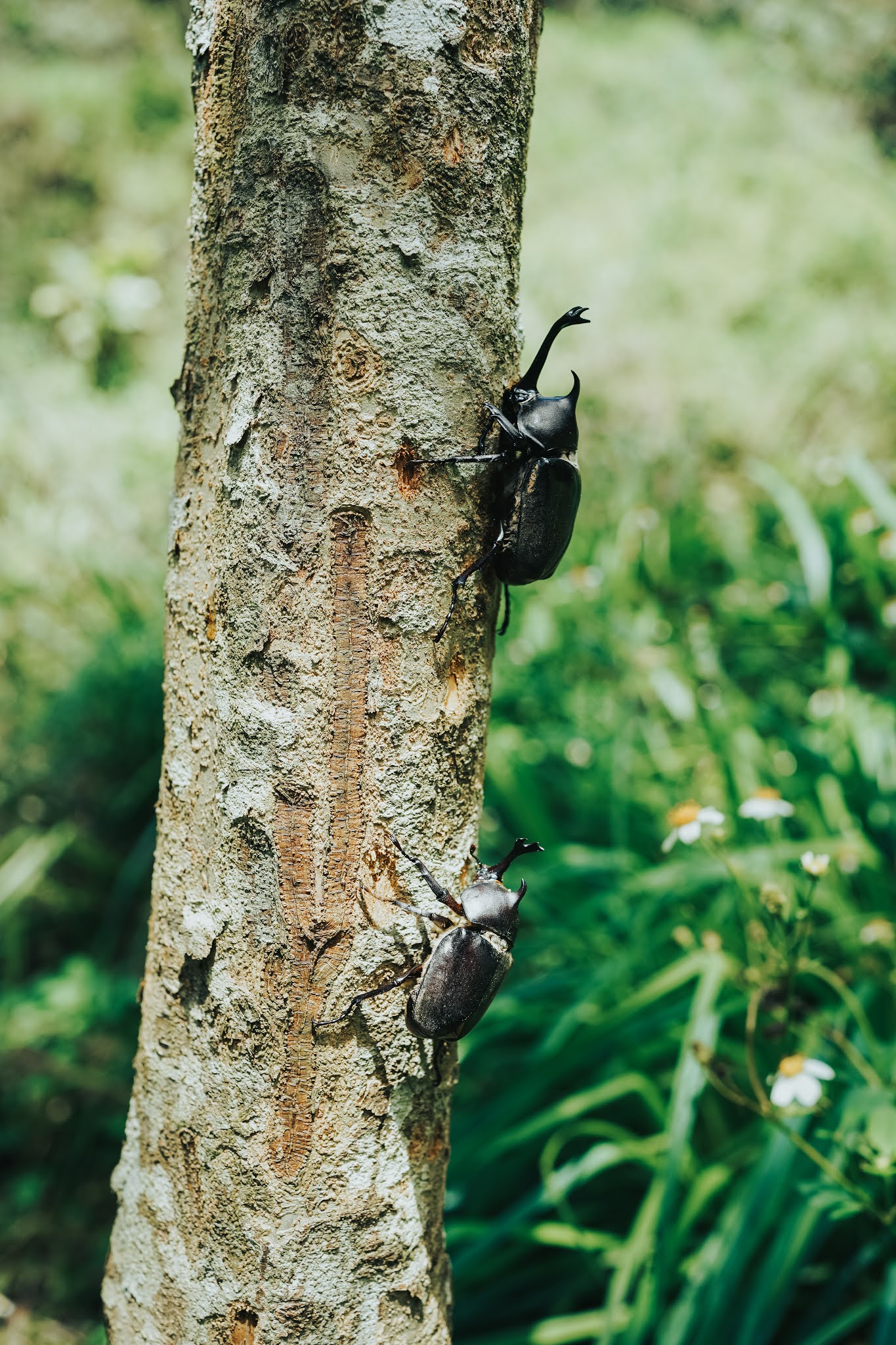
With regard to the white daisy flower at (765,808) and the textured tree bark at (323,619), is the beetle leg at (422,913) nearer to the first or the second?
the textured tree bark at (323,619)

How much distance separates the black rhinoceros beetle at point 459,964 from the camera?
2.68 ft

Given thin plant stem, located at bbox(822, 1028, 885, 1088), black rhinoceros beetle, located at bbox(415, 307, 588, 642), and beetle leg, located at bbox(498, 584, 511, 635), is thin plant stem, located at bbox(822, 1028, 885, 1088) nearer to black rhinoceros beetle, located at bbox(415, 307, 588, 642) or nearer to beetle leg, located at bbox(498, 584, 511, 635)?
beetle leg, located at bbox(498, 584, 511, 635)

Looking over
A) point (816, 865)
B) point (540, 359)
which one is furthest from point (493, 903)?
point (816, 865)

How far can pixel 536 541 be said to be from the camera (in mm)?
880

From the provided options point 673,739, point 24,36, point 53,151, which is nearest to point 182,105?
point 53,151

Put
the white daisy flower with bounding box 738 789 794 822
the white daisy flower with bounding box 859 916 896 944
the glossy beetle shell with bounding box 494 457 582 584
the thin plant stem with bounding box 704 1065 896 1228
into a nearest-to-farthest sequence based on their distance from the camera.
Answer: the glossy beetle shell with bounding box 494 457 582 584, the thin plant stem with bounding box 704 1065 896 1228, the white daisy flower with bounding box 738 789 794 822, the white daisy flower with bounding box 859 916 896 944

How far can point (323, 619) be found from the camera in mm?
792

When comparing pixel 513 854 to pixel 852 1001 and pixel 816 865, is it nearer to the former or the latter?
pixel 816 865

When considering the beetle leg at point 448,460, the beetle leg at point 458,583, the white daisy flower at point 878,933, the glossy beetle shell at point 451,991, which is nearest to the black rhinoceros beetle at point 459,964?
the glossy beetle shell at point 451,991

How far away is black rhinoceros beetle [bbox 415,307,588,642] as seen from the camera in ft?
2.76

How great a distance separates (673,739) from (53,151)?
21.8 ft

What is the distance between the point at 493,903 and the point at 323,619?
0.33 meters

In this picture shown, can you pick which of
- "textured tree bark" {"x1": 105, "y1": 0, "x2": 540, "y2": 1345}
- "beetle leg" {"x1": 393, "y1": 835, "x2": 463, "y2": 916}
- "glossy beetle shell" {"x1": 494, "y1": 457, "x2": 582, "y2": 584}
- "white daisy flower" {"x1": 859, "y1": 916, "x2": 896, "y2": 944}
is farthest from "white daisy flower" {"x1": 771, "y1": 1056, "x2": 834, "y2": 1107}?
"glossy beetle shell" {"x1": 494, "y1": 457, "x2": 582, "y2": 584}

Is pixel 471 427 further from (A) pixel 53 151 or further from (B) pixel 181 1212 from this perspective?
(A) pixel 53 151
